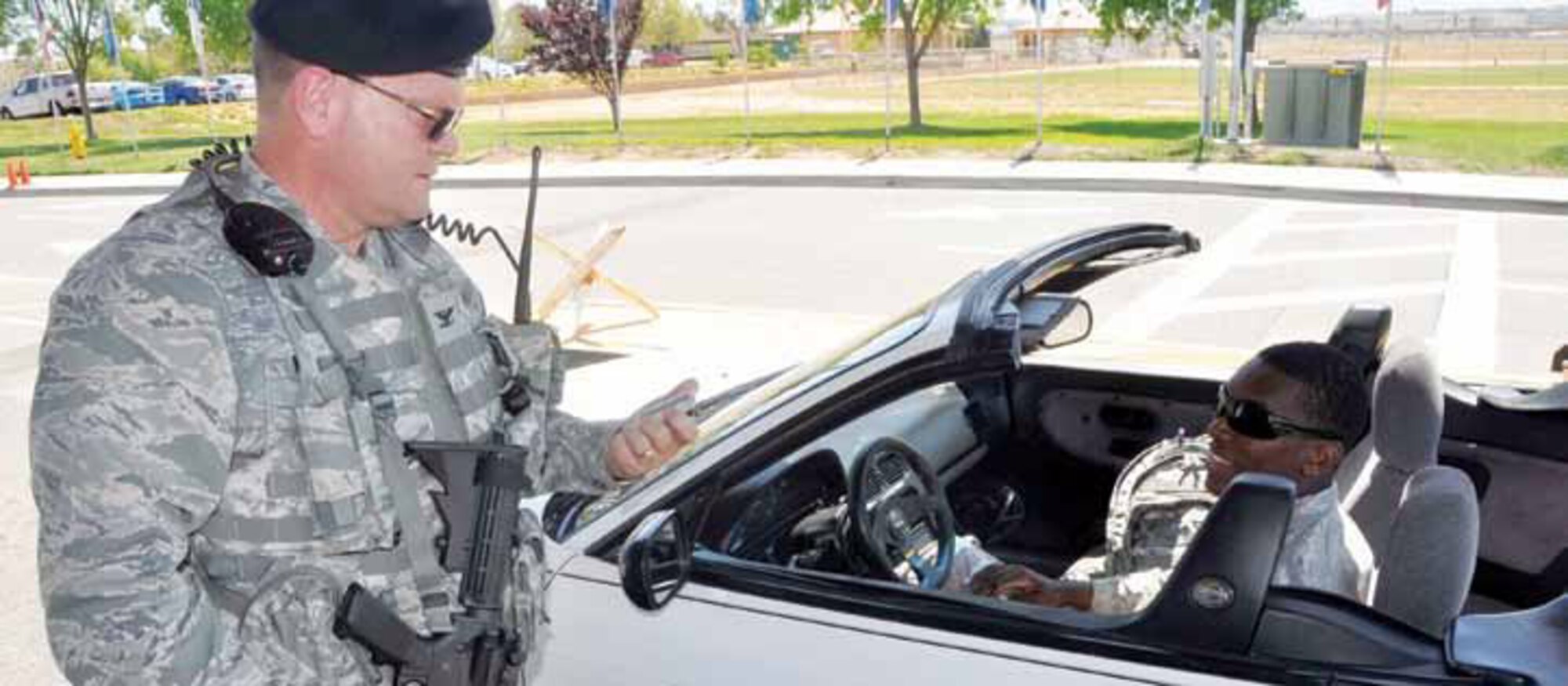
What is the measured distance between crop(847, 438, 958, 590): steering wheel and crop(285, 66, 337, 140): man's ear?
1.34m

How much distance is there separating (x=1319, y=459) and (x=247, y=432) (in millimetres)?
1901

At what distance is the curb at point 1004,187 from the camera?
43.3 feet

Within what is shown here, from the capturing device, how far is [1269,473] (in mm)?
2658

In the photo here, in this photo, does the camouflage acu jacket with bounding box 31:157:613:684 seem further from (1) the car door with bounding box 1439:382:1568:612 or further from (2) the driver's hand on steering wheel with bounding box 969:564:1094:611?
(1) the car door with bounding box 1439:382:1568:612

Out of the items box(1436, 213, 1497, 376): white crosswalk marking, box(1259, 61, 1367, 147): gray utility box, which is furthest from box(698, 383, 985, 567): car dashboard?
box(1259, 61, 1367, 147): gray utility box

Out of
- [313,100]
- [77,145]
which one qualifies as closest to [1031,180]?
[313,100]

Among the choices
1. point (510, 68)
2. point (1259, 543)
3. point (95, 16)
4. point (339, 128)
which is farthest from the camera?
point (510, 68)

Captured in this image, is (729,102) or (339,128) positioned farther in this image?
(729,102)

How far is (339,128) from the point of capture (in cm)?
185

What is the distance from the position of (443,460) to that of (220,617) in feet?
1.12

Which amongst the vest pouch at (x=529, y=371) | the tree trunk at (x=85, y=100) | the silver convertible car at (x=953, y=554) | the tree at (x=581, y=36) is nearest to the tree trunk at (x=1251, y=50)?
the tree at (x=581, y=36)

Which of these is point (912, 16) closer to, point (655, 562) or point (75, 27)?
point (75, 27)

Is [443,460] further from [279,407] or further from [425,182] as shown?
[425,182]

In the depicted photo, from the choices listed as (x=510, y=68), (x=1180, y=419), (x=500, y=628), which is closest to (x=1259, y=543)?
(x=500, y=628)
